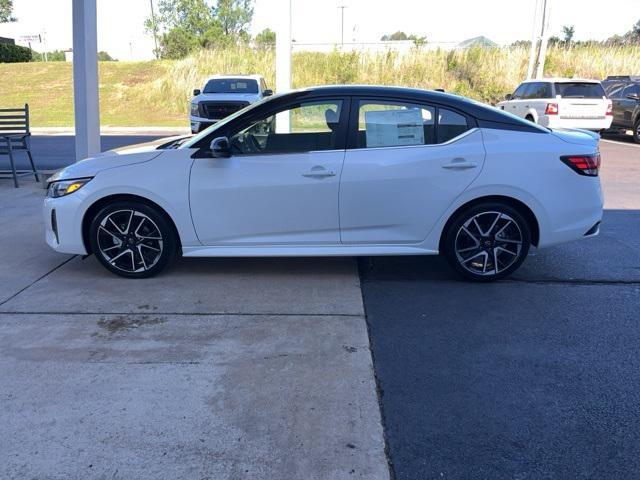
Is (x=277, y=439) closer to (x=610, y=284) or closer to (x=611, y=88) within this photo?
(x=610, y=284)

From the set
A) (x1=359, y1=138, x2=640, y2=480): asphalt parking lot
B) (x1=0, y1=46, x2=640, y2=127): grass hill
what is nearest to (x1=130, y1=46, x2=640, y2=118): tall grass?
(x1=0, y1=46, x2=640, y2=127): grass hill

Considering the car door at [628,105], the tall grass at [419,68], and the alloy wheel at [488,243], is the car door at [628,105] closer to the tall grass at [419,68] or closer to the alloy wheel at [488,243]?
the tall grass at [419,68]

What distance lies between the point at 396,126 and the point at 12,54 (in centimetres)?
4801

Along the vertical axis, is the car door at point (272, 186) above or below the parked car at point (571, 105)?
below

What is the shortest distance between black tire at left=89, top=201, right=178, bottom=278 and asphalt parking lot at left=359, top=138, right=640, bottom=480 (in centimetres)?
179

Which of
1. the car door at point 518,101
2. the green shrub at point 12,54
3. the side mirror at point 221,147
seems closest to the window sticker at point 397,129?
the side mirror at point 221,147

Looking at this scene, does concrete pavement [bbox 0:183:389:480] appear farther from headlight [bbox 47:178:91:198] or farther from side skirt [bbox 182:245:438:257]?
headlight [bbox 47:178:91:198]

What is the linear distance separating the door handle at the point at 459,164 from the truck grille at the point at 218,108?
12.6 m

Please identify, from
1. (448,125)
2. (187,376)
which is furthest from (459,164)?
(187,376)

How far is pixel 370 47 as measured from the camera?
3053 cm

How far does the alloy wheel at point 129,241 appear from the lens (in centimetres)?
509

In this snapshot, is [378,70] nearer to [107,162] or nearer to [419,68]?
[419,68]

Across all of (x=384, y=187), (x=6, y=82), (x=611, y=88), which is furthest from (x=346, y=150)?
(x=6, y=82)

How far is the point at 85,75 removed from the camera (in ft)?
27.7
